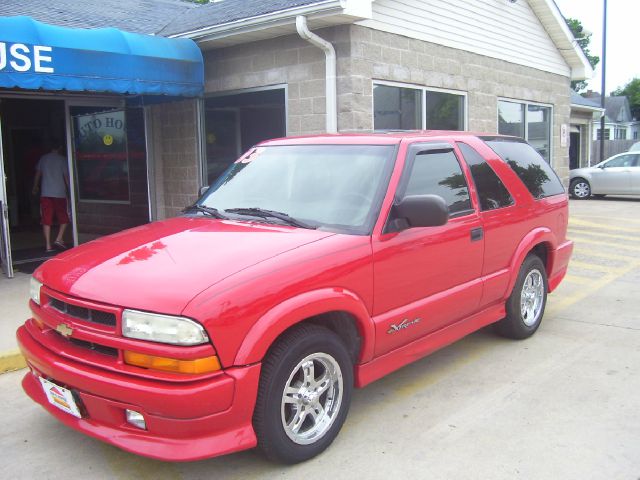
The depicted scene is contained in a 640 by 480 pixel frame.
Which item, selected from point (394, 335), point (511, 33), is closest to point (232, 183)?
point (394, 335)

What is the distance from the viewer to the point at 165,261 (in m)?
3.36

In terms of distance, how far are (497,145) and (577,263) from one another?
4.50 m

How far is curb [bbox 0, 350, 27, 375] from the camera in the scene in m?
4.97

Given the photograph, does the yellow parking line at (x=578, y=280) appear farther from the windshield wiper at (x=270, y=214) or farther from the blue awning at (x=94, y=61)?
the blue awning at (x=94, y=61)

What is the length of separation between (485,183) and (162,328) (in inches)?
117

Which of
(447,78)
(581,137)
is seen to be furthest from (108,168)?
(581,137)

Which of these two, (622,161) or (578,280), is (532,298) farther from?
(622,161)

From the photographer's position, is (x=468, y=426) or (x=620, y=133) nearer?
(x=468, y=426)

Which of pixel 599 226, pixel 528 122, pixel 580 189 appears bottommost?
pixel 599 226

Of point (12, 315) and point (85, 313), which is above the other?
point (85, 313)

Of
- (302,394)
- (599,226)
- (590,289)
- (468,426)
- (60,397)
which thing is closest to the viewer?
(60,397)

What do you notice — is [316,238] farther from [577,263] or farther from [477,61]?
A: [477,61]

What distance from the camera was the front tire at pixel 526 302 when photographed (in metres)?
5.27

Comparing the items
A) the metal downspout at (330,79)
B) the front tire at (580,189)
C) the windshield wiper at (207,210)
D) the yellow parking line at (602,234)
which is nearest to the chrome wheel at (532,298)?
the windshield wiper at (207,210)
